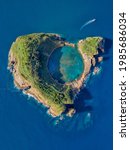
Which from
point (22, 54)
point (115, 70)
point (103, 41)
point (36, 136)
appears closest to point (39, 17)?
point (22, 54)

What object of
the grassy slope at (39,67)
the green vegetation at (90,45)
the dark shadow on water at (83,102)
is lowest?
the dark shadow on water at (83,102)

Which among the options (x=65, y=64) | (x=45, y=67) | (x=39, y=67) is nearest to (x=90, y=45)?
(x=65, y=64)

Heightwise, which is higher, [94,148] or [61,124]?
[61,124]

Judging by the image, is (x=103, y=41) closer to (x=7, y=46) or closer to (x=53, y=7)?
(x=53, y=7)

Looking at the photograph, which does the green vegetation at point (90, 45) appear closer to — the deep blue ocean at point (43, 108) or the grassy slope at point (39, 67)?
the deep blue ocean at point (43, 108)

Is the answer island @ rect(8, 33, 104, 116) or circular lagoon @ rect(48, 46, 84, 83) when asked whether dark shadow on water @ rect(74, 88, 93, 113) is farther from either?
circular lagoon @ rect(48, 46, 84, 83)

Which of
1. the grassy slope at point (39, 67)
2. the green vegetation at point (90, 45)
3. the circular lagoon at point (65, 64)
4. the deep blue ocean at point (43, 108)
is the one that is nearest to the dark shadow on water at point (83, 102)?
the deep blue ocean at point (43, 108)

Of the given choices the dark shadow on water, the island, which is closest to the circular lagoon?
the island
